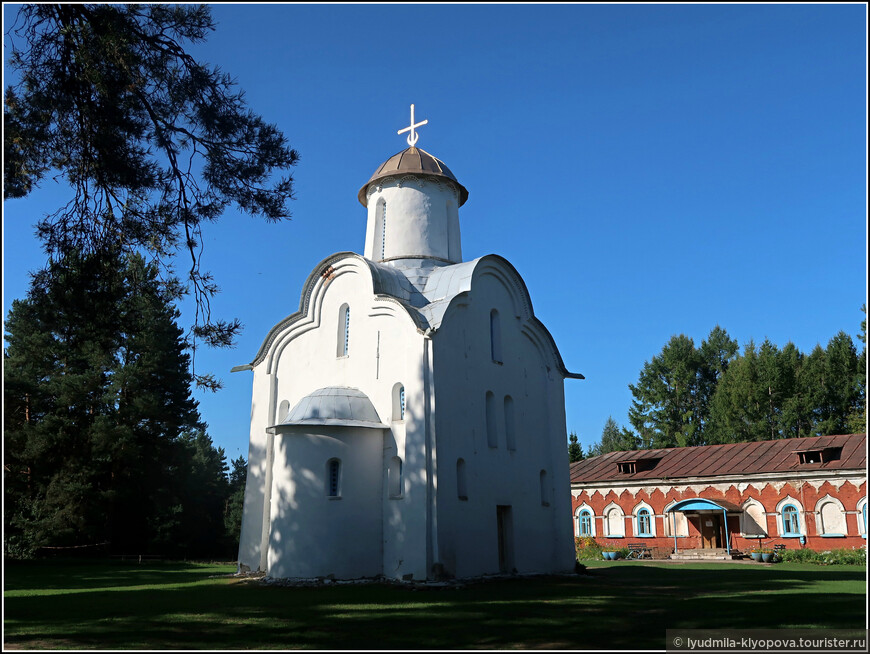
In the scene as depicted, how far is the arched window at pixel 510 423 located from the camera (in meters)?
18.6

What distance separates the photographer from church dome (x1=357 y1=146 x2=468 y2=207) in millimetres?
20938

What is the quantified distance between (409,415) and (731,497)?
1891 cm

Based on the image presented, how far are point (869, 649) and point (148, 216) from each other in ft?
32.4

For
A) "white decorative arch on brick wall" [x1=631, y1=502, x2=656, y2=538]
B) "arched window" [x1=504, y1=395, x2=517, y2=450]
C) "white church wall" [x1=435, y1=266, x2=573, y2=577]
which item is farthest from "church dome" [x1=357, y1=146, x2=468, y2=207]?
"white decorative arch on brick wall" [x1=631, y1=502, x2=656, y2=538]

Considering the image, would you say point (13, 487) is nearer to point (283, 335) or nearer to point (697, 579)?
point (283, 335)

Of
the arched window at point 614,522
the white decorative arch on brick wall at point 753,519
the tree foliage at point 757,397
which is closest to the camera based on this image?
the white decorative arch on brick wall at point 753,519

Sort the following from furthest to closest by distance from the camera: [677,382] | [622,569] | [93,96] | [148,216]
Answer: [677,382] → [622,569] → [148,216] → [93,96]

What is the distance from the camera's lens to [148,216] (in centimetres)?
949

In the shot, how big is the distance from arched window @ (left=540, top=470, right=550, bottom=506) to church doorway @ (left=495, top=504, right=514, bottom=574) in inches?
67.6

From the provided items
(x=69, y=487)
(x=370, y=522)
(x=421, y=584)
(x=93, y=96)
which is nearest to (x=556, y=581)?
(x=421, y=584)

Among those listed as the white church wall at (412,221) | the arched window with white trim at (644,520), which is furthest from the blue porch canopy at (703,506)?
the white church wall at (412,221)

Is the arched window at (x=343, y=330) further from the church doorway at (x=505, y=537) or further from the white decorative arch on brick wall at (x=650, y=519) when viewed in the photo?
the white decorative arch on brick wall at (x=650, y=519)

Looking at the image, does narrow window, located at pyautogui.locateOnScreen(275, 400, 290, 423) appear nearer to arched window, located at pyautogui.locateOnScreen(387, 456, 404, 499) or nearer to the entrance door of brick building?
arched window, located at pyautogui.locateOnScreen(387, 456, 404, 499)

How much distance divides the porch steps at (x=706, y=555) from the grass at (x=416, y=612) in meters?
9.73
